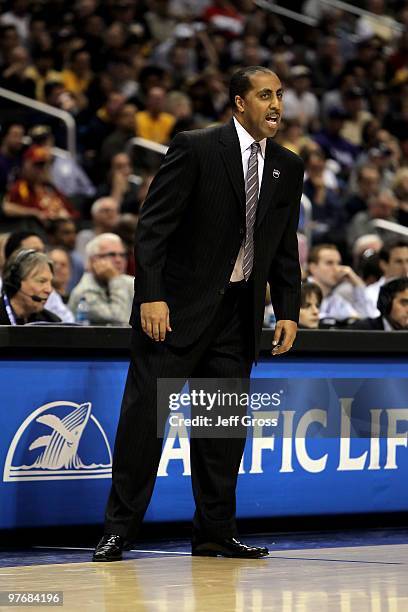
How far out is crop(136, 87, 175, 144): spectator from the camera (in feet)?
46.9

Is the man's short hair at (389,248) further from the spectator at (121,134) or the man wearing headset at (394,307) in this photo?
the spectator at (121,134)

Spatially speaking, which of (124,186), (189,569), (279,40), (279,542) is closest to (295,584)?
(189,569)

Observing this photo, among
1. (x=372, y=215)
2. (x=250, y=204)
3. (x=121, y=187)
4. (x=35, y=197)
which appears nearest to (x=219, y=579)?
(x=250, y=204)

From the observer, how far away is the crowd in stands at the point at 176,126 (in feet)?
31.6

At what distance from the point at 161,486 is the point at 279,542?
2.01ft

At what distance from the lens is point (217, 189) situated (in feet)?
18.0

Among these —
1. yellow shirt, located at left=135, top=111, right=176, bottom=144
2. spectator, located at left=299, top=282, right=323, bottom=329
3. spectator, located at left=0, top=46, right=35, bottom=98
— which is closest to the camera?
spectator, located at left=299, top=282, right=323, bottom=329

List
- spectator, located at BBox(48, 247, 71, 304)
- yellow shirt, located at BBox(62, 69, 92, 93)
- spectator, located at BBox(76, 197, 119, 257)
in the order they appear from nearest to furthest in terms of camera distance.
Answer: spectator, located at BBox(48, 247, 71, 304) → spectator, located at BBox(76, 197, 119, 257) → yellow shirt, located at BBox(62, 69, 92, 93)

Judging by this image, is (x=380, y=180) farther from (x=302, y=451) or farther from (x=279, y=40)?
(x=302, y=451)

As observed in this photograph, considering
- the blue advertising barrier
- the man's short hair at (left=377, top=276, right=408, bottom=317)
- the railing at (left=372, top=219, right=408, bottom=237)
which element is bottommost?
the blue advertising barrier

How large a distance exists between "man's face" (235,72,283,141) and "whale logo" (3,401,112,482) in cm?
158

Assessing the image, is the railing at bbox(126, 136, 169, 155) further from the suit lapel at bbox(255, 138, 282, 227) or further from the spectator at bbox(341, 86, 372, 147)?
the suit lapel at bbox(255, 138, 282, 227)

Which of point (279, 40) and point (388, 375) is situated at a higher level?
point (279, 40)

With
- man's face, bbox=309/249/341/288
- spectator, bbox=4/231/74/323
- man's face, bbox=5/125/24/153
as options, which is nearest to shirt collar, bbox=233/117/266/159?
spectator, bbox=4/231/74/323
